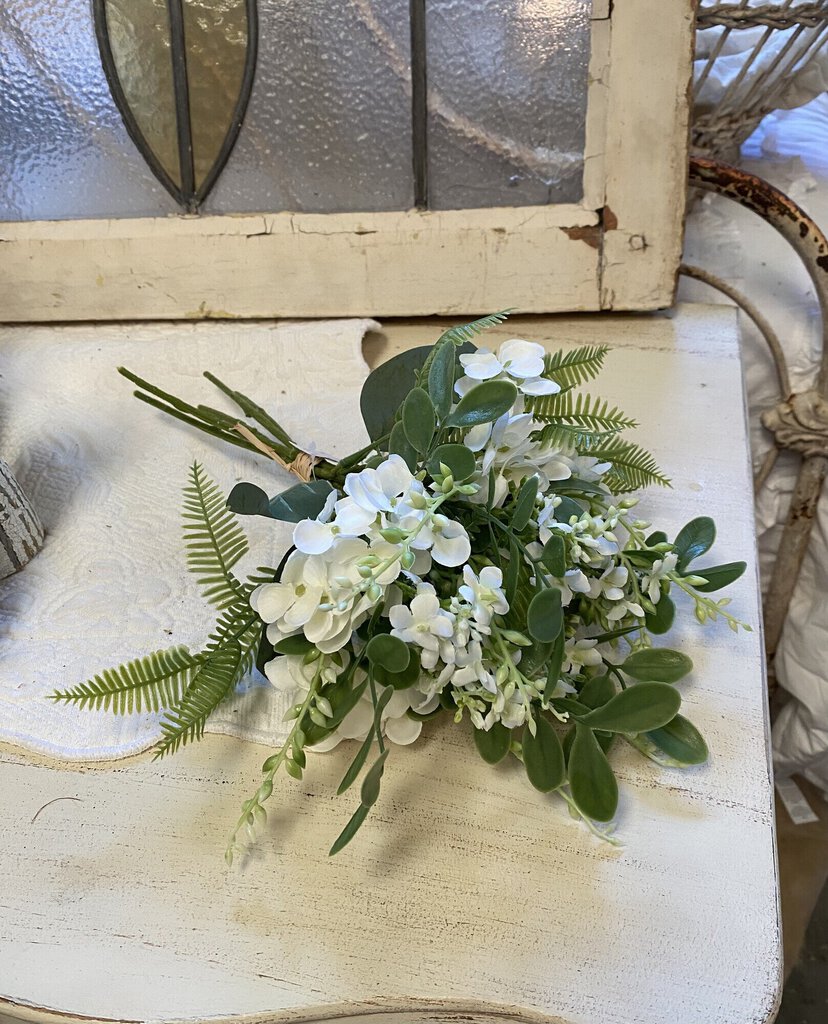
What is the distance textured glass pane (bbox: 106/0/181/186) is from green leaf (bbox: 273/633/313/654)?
19.8 inches

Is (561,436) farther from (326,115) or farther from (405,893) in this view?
(326,115)

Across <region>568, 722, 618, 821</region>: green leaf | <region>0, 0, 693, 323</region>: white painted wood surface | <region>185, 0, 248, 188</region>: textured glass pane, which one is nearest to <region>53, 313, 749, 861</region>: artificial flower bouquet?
<region>568, 722, 618, 821</region>: green leaf

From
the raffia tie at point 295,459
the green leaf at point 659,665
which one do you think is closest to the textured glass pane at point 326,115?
the raffia tie at point 295,459

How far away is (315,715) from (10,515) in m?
0.28

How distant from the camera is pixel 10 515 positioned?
546 millimetres

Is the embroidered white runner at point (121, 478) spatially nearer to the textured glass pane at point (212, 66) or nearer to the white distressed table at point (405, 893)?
the white distressed table at point (405, 893)

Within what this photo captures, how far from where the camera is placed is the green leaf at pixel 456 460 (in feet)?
1.25

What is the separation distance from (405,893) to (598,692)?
0.45ft

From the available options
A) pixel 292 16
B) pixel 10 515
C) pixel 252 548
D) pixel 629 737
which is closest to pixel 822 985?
pixel 629 737

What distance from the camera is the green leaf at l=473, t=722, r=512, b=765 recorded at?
1.38 ft

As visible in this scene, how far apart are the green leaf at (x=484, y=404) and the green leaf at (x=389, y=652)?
0.11m

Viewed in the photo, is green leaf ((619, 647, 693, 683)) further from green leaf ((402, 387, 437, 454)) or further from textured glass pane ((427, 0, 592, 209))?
textured glass pane ((427, 0, 592, 209))

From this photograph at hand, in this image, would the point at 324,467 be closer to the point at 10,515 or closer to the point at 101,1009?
the point at 10,515

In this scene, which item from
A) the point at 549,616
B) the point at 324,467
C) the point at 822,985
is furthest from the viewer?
the point at 822,985
